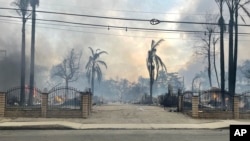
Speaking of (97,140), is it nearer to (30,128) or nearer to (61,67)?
(30,128)

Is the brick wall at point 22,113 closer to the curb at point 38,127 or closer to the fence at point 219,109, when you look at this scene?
the curb at point 38,127

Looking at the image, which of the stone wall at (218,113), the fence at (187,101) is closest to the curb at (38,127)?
the stone wall at (218,113)

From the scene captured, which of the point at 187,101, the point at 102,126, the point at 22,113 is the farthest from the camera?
the point at 187,101

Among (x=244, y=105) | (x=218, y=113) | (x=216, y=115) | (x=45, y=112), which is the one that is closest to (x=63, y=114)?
(x=45, y=112)

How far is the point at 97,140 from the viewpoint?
50.2ft

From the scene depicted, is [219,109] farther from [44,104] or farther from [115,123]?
[44,104]

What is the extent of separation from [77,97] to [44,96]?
12.0 ft

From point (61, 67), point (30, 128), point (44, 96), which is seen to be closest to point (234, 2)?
point (44, 96)

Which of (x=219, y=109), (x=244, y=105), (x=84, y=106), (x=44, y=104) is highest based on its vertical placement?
(x=44, y=104)

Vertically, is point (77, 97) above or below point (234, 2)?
below

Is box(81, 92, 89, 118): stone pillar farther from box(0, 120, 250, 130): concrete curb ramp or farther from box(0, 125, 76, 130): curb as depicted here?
box(0, 125, 76, 130): curb

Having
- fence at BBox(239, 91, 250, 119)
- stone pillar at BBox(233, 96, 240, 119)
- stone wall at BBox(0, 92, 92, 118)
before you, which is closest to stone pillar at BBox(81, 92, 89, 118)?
stone wall at BBox(0, 92, 92, 118)

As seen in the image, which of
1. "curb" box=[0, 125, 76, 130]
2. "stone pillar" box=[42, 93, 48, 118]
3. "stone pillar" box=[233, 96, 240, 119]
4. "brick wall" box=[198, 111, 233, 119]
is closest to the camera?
"curb" box=[0, 125, 76, 130]

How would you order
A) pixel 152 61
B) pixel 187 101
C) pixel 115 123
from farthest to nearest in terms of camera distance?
pixel 152 61, pixel 187 101, pixel 115 123
